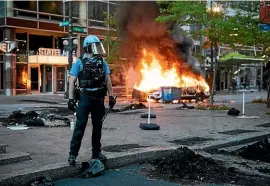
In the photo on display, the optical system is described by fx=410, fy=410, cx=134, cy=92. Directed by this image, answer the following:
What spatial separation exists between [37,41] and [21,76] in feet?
10.3

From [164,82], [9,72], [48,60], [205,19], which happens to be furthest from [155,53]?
[205,19]

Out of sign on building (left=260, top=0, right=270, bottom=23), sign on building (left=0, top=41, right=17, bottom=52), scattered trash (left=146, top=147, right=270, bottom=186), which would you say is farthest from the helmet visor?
sign on building (left=0, top=41, right=17, bottom=52)

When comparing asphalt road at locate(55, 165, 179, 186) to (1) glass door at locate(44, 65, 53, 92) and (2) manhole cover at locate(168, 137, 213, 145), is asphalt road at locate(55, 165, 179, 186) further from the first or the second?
(1) glass door at locate(44, 65, 53, 92)

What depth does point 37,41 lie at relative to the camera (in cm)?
3083

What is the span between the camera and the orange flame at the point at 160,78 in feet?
88.1

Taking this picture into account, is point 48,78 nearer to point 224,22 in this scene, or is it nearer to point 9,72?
point 9,72

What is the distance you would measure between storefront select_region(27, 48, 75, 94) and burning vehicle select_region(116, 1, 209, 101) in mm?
5703

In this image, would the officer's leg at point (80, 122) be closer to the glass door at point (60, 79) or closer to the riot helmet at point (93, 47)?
the riot helmet at point (93, 47)

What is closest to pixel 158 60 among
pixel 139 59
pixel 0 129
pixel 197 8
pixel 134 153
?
pixel 139 59

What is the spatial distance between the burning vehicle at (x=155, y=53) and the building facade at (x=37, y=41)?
3.24 meters

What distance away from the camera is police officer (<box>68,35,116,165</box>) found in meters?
5.61

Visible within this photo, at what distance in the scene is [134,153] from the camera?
6.39 m

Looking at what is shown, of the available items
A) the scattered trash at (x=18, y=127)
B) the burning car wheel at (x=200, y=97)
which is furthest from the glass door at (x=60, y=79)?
the scattered trash at (x=18, y=127)

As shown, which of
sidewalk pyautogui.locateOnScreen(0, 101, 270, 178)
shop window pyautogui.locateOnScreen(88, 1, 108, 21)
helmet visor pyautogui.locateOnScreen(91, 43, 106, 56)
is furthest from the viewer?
shop window pyautogui.locateOnScreen(88, 1, 108, 21)
